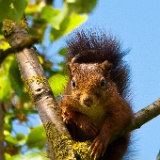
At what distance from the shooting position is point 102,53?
2688mm

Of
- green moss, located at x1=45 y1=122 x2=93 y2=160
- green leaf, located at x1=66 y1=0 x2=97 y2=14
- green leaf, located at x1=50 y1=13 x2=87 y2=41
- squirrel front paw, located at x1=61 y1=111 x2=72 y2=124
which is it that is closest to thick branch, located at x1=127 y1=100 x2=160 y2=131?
green moss, located at x1=45 y1=122 x2=93 y2=160

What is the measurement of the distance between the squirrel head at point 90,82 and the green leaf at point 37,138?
1.65ft

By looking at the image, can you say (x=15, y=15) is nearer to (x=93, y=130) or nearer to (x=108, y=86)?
(x=93, y=130)

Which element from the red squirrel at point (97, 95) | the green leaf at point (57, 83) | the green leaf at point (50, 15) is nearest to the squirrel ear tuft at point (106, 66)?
the red squirrel at point (97, 95)

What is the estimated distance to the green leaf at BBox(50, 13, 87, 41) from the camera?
2.89m

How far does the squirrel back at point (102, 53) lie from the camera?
2.61 meters

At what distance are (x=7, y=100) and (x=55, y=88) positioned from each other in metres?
0.32

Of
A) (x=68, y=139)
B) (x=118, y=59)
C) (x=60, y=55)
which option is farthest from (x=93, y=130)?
Result: (x=60, y=55)

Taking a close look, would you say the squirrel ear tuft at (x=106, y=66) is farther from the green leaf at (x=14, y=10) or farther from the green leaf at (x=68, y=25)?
the green leaf at (x=14, y=10)

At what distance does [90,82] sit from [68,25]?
0.67m

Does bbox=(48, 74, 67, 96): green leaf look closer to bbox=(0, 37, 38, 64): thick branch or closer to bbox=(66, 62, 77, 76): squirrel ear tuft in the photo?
bbox=(66, 62, 77, 76): squirrel ear tuft

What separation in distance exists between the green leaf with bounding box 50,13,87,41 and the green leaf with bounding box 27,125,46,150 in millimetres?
627

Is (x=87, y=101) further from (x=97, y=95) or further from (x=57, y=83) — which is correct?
(x=57, y=83)

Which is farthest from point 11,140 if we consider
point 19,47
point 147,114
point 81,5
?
point 19,47
